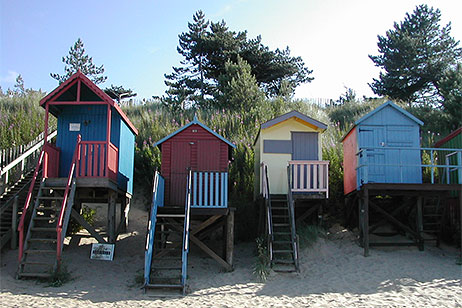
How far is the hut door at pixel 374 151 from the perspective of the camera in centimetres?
1581

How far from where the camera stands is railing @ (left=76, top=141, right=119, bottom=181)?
47.3 ft

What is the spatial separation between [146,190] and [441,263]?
11.6 metres

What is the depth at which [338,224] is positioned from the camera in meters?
17.9

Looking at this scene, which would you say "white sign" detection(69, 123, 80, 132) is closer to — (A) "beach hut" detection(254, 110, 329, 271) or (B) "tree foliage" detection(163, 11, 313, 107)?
(A) "beach hut" detection(254, 110, 329, 271)

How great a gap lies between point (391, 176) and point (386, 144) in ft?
3.45

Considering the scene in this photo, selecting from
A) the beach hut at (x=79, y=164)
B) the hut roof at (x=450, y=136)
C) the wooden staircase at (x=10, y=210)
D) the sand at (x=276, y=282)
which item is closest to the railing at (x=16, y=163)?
the wooden staircase at (x=10, y=210)

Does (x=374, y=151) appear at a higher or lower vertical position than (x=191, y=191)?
higher

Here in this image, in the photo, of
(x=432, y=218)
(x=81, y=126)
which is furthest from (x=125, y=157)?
(x=432, y=218)

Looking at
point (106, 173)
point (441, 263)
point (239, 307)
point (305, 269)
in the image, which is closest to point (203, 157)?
point (106, 173)

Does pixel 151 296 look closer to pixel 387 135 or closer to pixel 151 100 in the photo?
pixel 387 135

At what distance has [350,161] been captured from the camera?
16.9m

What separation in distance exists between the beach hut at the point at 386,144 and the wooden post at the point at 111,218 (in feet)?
25.3

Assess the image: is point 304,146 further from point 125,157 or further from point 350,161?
point 125,157

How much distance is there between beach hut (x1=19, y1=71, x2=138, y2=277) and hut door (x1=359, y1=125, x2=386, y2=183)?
782cm
